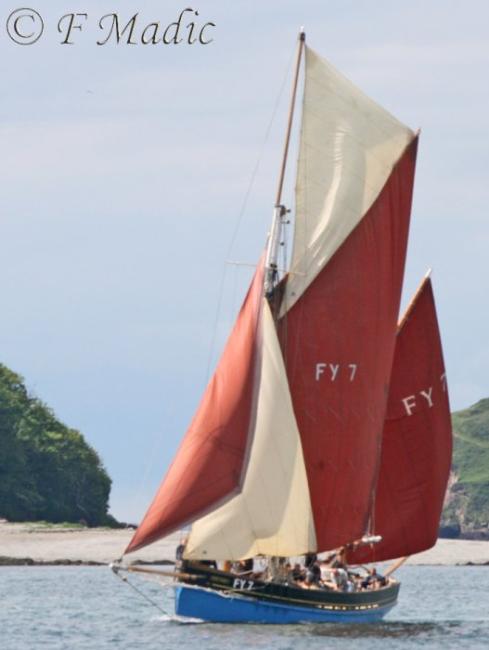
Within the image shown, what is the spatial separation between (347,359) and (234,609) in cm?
985

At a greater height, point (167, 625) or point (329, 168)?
point (329, 168)

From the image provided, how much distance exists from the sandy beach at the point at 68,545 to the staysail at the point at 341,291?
2234 inches

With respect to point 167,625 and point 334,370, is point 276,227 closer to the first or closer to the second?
point 334,370

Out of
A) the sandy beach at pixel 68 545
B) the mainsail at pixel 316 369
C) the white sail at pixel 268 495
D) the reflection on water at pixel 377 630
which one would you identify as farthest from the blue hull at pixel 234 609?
the sandy beach at pixel 68 545

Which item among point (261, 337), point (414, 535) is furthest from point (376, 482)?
point (261, 337)

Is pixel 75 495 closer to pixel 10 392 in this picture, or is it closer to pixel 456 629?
pixel 10 392

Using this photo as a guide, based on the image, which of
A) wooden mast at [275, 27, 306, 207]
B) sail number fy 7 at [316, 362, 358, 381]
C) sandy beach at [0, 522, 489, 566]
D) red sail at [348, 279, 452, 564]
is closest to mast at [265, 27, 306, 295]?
wooden mast at [275, 27, 306, 207]

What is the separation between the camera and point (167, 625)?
75688 millimetres

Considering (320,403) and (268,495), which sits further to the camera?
(320,403)

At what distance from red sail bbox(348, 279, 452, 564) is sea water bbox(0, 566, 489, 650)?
140 inches

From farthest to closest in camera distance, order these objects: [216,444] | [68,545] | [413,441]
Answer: [68,545] < [413,441] < [216,444]

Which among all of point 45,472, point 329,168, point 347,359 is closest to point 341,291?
point 347,359

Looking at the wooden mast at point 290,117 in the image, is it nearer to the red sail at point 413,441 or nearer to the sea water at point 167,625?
the red sail at point 413,441

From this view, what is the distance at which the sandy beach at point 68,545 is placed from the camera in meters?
136
